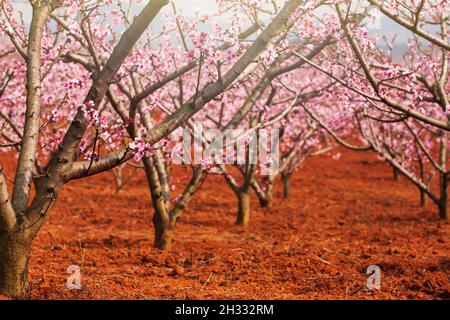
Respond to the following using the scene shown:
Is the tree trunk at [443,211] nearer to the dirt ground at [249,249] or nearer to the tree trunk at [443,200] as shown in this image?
the tree trunk at [443,200]

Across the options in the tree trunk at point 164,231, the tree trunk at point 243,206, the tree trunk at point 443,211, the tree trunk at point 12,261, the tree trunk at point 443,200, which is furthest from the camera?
the tree trunk at point 443,211

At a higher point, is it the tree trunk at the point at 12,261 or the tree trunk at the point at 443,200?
the tree trunk at the point at 443,200

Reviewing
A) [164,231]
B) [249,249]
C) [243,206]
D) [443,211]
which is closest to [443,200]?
A: [443,211]

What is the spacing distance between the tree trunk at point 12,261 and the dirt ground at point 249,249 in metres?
0.29

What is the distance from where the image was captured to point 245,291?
19.7 ft

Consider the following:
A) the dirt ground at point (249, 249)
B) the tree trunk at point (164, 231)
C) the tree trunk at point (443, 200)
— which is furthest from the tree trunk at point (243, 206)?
the tree trunk at point (443, 200)

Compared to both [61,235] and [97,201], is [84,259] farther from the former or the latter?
[97,201]

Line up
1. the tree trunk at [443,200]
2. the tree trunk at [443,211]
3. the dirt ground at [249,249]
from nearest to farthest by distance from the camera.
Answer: the dirt ground at [249,249]
the tree trunk at [443,200]
the tree trunk at [443,211]

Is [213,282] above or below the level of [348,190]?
below

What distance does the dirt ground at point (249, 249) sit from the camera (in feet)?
19.9

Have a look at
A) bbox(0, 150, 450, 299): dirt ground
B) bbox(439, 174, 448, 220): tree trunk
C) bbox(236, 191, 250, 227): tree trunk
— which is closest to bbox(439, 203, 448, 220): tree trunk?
bbox(439, 174, 448, 220): tree trunk

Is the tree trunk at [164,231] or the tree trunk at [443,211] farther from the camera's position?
the tree trunk at [443,211]
